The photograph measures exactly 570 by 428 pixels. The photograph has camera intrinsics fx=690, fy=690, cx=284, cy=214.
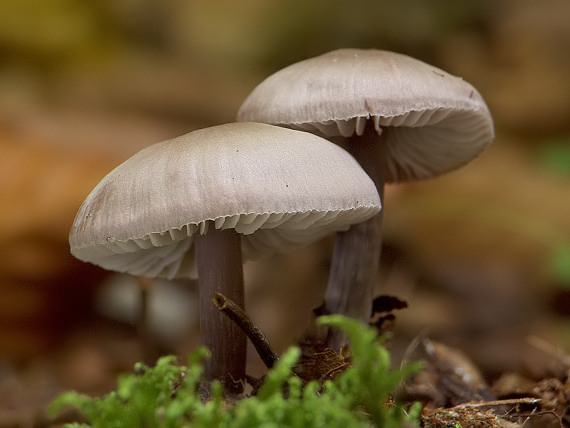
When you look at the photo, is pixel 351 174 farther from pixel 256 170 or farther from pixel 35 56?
pixel 35 56

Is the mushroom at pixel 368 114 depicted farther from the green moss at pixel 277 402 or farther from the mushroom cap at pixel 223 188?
the green moss at pixel 277 402

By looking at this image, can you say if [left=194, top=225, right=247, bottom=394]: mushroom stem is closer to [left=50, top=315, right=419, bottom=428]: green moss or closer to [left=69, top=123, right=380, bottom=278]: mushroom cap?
[left=69, top=123, right=380, bottom=278]: mushroom cap

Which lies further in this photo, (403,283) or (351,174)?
(403,283)

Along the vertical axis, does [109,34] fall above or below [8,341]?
above

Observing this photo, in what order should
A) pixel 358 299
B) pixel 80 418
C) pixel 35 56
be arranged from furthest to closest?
pixel 35 56, pixel 80 418, pixel 358 299

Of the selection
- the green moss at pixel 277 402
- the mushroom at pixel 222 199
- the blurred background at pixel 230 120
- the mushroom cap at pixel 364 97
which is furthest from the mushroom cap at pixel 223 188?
the blurred background at pixel 230 120

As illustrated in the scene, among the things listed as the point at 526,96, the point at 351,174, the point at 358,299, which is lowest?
the point at 358,299

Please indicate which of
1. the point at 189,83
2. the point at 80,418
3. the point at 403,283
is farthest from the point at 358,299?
the point at 189,83

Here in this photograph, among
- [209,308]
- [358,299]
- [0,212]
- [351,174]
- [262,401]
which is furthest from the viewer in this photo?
[0,212]
